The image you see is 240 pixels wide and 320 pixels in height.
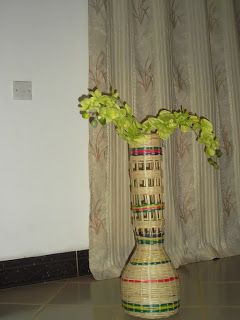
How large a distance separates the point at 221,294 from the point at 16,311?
73 cm

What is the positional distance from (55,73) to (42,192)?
0.55m

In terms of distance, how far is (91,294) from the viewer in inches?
51.9

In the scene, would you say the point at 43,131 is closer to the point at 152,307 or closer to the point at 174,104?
the point at 174,104

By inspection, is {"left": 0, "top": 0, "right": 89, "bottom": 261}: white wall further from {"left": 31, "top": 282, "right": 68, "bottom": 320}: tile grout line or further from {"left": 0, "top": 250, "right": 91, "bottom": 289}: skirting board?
{"left": 31, "top": 282, "right": 68, "bottom": 320}: tile grout line

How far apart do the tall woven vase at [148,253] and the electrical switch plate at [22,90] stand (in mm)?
672

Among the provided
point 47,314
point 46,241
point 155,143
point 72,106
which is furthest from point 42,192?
point 155,143

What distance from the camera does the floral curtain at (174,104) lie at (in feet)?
5.08

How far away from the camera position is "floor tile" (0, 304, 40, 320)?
3.73 ft

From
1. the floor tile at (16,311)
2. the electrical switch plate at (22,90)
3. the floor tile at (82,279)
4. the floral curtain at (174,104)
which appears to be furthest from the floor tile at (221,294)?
the electrical switch plate at (22,90)

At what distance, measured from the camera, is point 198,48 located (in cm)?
181

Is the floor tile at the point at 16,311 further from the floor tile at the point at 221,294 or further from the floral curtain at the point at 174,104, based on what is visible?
the floor tile at the point at 221,294

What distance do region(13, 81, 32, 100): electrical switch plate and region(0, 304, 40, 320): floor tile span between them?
0.84m

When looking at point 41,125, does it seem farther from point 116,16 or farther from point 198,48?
point 198,48

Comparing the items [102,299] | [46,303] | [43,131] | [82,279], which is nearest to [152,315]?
[102,299]
